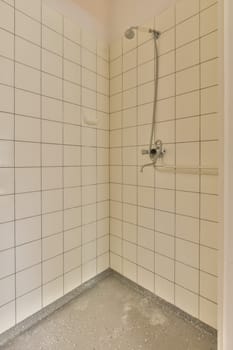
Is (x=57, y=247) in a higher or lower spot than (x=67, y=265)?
higher

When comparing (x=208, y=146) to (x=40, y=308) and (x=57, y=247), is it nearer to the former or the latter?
(x=57, y=247)

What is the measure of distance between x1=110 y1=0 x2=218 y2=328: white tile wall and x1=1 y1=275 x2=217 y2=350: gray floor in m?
0.12

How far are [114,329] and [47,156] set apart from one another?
3.88 ft

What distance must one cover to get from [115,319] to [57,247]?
615mm

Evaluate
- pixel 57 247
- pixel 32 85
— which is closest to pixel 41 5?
pixel 32 85

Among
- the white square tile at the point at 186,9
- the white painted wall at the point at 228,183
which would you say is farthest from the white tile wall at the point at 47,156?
the white painted wall at the point at 228,183

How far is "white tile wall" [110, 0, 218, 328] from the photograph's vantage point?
1.27 metres

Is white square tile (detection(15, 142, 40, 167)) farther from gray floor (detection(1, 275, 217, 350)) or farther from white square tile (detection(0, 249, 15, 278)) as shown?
gray floor (detection(1, 275, 217, 350))

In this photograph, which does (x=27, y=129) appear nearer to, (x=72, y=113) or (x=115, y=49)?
(x=72, y=113)

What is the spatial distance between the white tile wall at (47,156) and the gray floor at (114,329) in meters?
0.13

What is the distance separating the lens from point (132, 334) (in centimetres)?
129

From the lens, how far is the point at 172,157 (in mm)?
1447

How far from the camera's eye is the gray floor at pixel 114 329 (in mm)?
1210

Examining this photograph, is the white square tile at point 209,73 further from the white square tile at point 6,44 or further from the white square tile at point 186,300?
the white square tile at point 186,300
